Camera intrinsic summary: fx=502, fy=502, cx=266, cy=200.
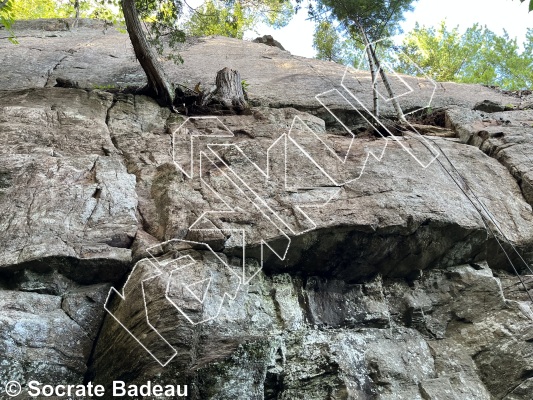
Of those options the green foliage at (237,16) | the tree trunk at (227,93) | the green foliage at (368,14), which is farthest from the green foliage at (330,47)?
the tree trunk at (227,93)

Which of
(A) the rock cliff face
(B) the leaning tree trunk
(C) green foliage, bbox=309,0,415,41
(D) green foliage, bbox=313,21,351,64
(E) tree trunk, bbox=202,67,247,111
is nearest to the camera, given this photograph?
(A) the rock cliff face

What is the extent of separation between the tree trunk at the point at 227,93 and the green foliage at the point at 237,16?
1.31m

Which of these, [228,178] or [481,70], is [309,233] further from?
[481,70]

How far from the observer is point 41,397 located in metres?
3.77

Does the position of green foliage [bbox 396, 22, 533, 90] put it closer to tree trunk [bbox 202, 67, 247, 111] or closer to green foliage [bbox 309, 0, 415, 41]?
green foliage [bbox 309, 0, 415, 41]

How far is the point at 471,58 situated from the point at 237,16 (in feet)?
24.5

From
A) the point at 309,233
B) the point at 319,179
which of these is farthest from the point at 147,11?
the point at 309,233

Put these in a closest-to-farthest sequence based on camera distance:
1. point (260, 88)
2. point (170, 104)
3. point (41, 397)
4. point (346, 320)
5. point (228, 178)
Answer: point (41, 397)
point (346, 320)
point (228, 178)
point (170, 104)
point (260, 88)

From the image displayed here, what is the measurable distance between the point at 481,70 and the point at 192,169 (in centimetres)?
1224

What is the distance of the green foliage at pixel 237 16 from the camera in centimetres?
987

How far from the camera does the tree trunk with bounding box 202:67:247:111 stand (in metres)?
7.38

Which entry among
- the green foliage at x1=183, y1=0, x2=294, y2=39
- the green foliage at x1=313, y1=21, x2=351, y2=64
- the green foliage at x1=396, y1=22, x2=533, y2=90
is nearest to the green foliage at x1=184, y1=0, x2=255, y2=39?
the green foliage at x1=183, y1=0, x2=294, y2=39

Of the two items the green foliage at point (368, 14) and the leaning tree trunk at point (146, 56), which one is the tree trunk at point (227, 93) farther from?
the green foliage at point (368, 14)

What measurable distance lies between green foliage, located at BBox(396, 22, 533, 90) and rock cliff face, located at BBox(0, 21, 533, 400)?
812 centimetres
